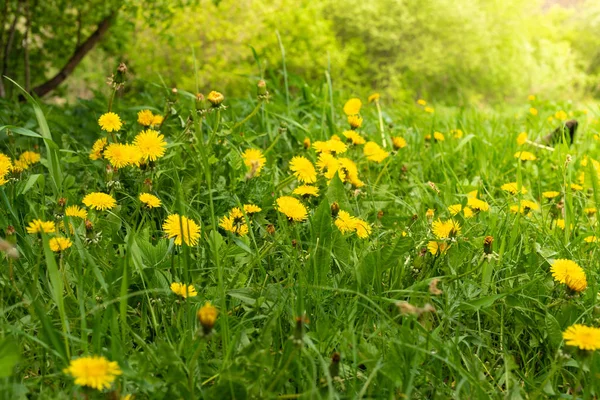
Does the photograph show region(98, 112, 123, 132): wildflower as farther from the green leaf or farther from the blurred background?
the blurred background

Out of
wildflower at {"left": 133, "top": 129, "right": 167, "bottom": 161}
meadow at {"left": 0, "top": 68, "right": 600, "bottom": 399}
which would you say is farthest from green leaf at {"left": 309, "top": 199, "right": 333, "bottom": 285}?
wildflower at {"left": 133, "top": 129, "right": 167, "bottom": 161}

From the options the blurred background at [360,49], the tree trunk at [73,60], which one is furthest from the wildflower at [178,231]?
the blurred background at [360,49]

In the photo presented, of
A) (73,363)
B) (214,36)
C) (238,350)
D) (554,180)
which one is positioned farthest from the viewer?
(214,36)

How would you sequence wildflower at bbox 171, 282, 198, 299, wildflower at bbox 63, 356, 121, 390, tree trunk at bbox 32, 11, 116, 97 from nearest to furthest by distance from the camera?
wildflower at bbox 63, 356, 121, 390 < wildflower at bbox 171, 282, 198, 299 < tree trunk at bbox 32, 11, 116, 97

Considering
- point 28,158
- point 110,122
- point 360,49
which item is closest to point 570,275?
point 110,122

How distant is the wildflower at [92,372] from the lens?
30.8 inches

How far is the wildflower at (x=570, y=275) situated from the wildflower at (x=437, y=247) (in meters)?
0.24

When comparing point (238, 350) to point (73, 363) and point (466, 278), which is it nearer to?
point (73, 363)

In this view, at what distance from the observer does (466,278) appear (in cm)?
133

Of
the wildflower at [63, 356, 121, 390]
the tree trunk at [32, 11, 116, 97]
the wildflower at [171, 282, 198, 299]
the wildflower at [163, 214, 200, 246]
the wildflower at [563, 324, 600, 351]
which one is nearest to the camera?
the wildflower at [63, 356, 121, 390]

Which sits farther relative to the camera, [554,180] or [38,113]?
[554,180]

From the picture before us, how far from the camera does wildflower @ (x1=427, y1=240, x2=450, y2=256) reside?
1.32 m

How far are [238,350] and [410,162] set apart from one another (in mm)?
1575

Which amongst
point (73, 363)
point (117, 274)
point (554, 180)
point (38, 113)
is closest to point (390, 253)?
point (117, 274)
